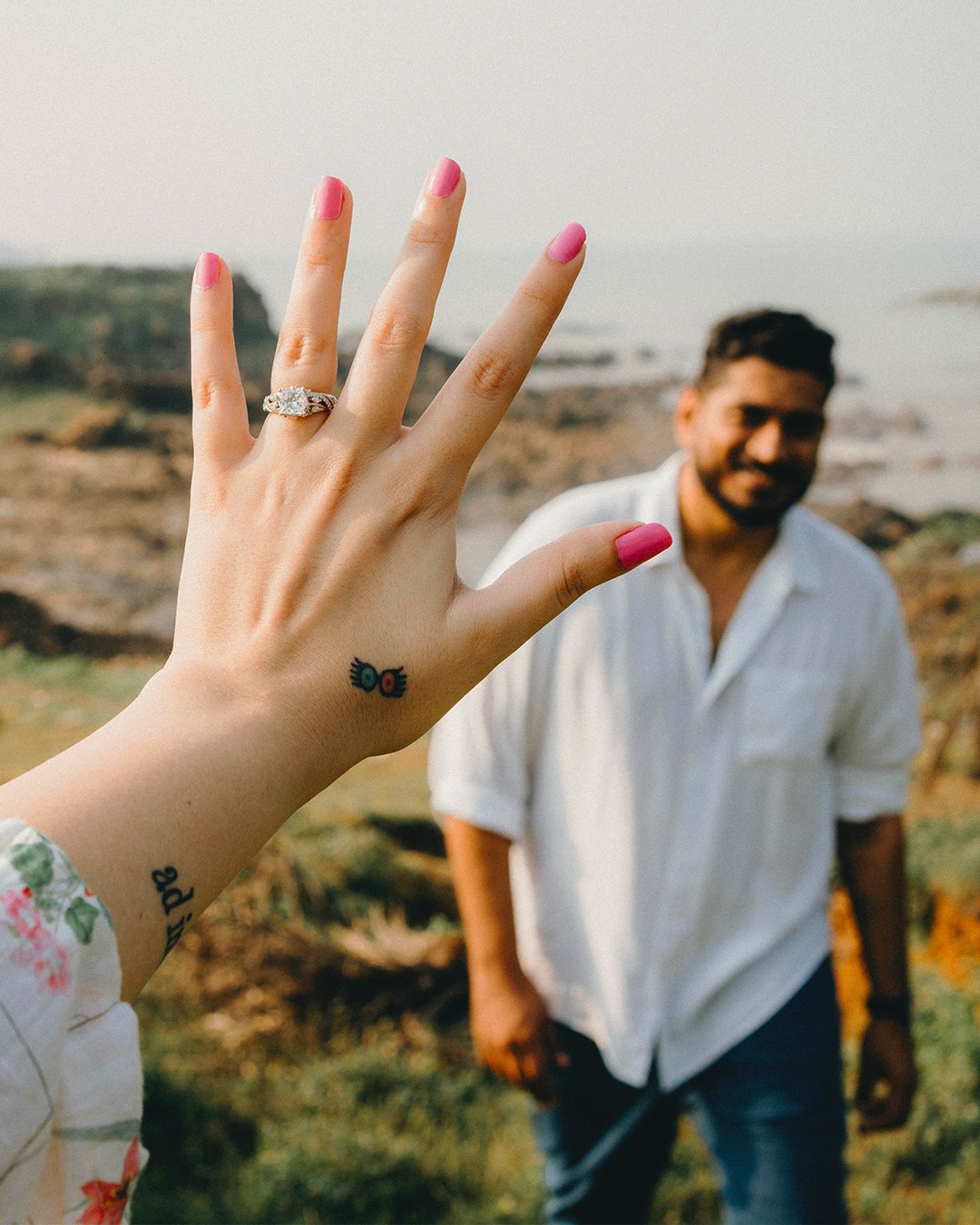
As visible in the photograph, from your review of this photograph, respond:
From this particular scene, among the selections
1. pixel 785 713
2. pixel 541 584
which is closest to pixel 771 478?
pixel 785 713

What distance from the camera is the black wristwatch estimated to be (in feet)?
7.14

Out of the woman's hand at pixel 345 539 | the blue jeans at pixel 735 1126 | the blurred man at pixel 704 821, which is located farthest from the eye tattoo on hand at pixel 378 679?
the blue jeans at pixel 735 1126

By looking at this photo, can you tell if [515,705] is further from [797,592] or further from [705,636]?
[797,592]

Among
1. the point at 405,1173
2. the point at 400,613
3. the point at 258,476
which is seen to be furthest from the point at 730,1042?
the point at 258,476

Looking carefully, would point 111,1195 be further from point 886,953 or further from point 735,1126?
point 886,953

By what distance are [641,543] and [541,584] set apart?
0.13 meters

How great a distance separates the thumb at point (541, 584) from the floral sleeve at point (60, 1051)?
42cm

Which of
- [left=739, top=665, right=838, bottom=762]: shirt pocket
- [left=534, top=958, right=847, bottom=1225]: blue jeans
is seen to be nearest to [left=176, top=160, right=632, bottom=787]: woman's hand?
[left=739, top=665, right=838, bottom=762]: shirt pocket

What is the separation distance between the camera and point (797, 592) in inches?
82.7

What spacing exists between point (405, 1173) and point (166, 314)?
2776mm

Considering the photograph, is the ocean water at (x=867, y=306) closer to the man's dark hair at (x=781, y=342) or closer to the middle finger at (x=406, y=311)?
the man's dark hair at (x=781, y=342)

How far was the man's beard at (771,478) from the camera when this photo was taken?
207 cm

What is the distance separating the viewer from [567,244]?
0.96 metres

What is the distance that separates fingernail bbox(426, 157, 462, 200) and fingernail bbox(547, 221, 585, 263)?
112mm
